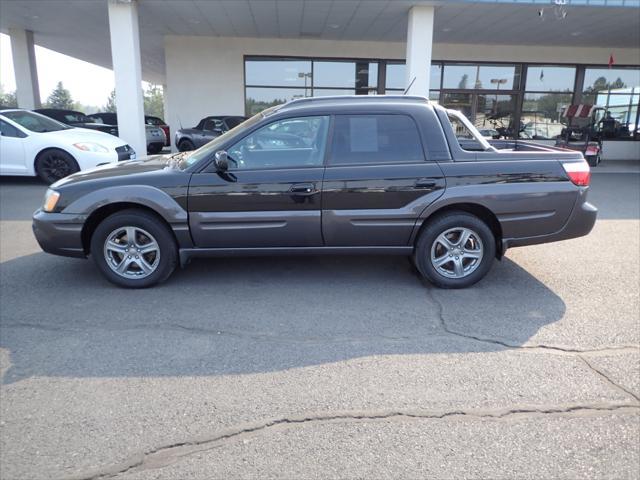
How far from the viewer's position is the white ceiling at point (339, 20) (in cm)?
1311

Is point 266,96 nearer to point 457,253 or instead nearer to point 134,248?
point 134,248

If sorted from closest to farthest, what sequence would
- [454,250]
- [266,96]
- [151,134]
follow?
[454,250]
[151,134]
[266,96]

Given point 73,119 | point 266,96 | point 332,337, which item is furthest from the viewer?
point 266,96

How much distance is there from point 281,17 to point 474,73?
8.64 meters

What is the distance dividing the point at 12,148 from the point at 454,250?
9707 millimetres

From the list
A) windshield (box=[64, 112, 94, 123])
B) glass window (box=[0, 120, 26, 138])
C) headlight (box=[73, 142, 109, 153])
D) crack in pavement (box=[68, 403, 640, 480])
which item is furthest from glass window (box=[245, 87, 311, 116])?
crack in pavement (box=[68, 403, 640, 480])

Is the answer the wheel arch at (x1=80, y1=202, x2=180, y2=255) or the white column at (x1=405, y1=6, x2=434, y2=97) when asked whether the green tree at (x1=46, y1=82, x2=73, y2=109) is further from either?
the wheel arch at (x1=80, y1=202, x2=180, y2=255)

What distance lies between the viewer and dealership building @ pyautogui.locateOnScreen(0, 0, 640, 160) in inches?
612

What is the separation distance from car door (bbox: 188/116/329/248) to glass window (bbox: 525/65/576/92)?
1780 centimetres

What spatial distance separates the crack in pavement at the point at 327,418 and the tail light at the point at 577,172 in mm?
2440

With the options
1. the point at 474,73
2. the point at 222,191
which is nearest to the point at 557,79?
the point at 474,73

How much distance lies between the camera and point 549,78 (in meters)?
19.6

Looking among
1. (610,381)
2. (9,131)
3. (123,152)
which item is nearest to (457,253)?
(610,381)

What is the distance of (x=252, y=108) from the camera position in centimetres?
1914
